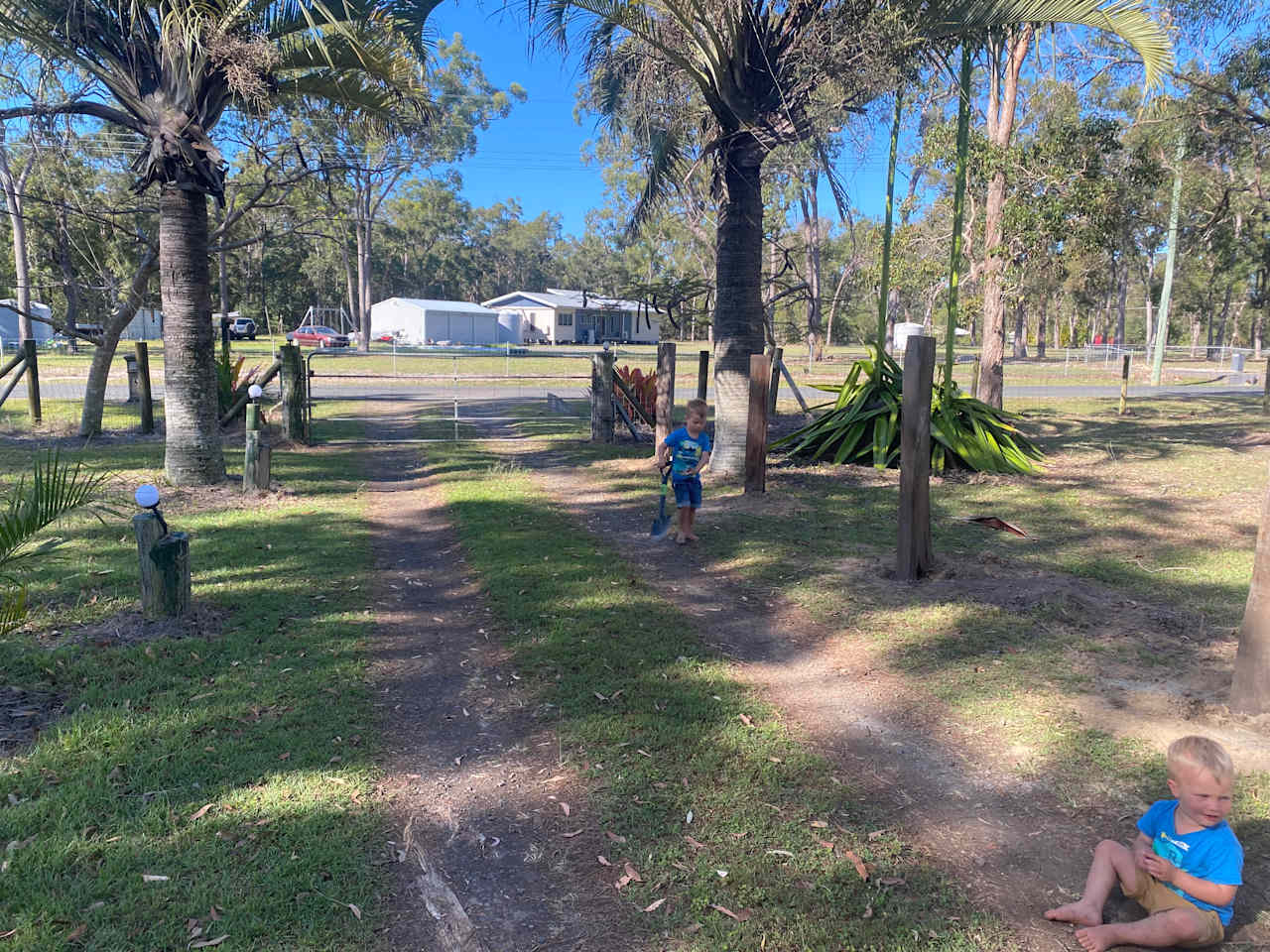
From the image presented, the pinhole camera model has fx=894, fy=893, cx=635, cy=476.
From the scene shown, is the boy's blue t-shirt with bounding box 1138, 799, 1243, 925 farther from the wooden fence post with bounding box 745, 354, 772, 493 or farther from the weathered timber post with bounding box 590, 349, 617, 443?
the weathered timber post with bounding box 590, 349, 617, 443

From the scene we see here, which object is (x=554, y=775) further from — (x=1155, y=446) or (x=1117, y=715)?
(x=1155, y=446)

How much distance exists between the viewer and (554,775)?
3.84 metres

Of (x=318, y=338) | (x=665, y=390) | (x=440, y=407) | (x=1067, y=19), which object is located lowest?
(x=440, y=407)

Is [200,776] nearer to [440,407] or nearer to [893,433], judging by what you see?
[893,433]

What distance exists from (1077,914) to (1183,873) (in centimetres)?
35

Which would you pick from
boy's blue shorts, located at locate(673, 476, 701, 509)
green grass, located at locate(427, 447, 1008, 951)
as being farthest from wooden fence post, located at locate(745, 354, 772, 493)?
green grass, located at locate(427, 447, 1008, 951)

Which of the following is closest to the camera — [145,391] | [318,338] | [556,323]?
[145,391]

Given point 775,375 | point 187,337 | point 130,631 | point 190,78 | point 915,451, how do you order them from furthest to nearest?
point 775,375
point 187,337
point 190,78
point 915,451
point 130,631

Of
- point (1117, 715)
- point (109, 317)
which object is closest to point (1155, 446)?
point (1117, 715)

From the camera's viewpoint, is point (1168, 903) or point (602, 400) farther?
point (602, 400)

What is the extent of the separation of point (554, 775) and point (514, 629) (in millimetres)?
1814

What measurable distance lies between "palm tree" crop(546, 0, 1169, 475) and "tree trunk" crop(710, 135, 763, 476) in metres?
0.01

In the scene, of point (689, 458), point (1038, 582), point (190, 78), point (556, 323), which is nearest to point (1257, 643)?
point (1038, 582)

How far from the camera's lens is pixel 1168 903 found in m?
2.85
